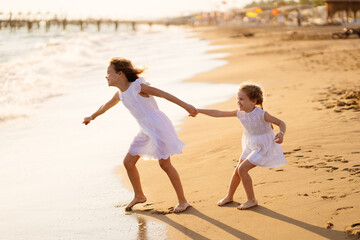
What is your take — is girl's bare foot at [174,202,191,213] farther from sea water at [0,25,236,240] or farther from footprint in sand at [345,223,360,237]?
footprint in sand at [345,223,360,237]

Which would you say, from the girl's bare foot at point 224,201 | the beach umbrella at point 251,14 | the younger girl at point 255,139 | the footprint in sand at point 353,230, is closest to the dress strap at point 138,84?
the younger girl at point 255,139

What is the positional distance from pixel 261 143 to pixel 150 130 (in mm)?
987

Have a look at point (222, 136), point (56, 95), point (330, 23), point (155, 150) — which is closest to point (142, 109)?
point (155, 150)

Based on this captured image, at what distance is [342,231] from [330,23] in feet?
145

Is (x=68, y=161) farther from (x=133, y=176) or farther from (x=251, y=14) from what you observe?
(x=251, y=14)

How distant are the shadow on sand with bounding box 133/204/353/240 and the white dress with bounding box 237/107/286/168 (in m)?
0.40

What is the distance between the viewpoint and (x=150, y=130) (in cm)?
446

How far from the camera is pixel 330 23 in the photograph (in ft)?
147

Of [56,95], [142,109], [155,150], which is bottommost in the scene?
[56,95]

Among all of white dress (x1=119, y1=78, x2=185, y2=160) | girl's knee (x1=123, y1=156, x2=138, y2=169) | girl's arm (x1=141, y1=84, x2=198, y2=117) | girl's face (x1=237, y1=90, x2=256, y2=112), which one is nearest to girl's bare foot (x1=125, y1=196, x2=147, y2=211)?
girl's knee (x1=123, y1=156, x2=138, y2=169)

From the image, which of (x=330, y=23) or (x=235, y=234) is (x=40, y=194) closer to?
(x=235, y=234)

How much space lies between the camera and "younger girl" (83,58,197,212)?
4422 mm

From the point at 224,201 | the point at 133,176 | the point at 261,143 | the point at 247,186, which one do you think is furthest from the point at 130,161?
the point at 261,143

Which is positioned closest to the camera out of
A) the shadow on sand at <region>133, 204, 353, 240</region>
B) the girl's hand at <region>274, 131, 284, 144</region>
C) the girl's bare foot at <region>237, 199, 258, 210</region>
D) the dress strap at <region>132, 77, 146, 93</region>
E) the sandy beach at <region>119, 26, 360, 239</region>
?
the shadow on sand at <region>133, 204, 353, 240</region>
